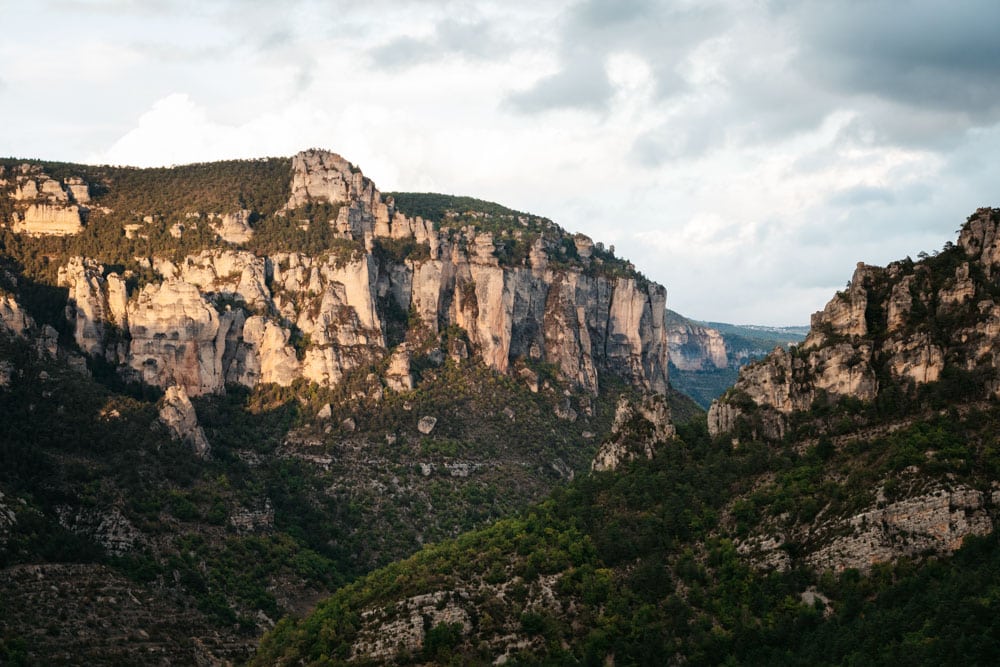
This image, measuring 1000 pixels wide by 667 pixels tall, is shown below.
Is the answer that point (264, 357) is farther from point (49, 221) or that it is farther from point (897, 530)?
point (897, 530)

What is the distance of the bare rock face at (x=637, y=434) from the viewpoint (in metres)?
92.8

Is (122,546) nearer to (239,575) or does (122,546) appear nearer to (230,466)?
(239,575)

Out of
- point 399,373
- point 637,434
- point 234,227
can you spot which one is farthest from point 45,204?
point 637,434

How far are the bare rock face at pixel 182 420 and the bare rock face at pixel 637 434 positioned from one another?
157 feet

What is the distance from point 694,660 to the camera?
69062 mm

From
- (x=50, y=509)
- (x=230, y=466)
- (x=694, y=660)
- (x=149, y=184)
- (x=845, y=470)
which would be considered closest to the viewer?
(x=694, y=660)

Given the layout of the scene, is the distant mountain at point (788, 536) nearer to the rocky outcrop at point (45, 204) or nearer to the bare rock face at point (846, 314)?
the bare rock face at point (846, 314)

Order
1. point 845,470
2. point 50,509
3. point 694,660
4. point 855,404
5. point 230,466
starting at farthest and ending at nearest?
point 230,466 → point 50,509 → point 855,404 → point 845,470 → point 694,660

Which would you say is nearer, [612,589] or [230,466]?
[612,589]

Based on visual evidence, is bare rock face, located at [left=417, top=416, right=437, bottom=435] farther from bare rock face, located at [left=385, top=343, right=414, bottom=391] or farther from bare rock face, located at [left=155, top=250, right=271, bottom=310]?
bare rock face, located at [left=155, top=250, right=271, bottom=310]

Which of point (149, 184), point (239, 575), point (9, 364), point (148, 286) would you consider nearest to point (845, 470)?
point (239, 575)

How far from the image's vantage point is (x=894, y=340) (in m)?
81.8

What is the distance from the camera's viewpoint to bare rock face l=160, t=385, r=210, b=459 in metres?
122

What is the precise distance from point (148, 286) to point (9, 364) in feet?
101
